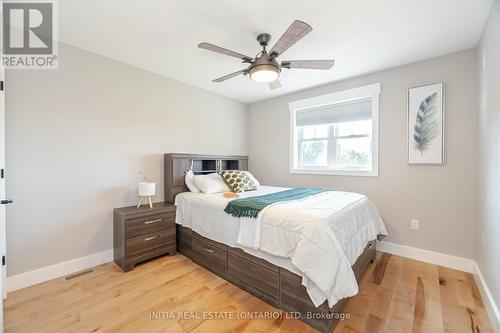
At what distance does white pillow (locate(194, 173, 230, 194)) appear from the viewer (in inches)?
115

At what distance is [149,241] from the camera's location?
2650mm

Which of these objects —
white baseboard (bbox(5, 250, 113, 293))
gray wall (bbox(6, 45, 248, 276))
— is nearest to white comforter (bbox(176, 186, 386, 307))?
gray wall (bbox(6, 45, 248, 276))

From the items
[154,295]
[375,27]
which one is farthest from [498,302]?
[154,295]

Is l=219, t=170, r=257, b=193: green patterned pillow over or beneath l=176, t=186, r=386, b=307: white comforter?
over

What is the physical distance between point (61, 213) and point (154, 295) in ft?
4.65

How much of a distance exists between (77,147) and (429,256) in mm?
4453

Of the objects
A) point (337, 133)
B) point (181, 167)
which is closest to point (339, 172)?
point (337, 133)

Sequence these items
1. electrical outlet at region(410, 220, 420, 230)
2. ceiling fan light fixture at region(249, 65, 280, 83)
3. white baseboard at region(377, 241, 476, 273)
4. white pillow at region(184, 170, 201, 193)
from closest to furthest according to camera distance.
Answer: ceiling fan light fixture at region(249, 65, 280, 83)
white baseboard at region(377, 241, 476, 273)
electrical outlet at region(410, 220, 420, 230)
white pillow at region(184, 170, 201, 193)

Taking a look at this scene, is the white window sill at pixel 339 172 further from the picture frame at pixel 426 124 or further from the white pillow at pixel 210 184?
the white pillow at pixel 210 184

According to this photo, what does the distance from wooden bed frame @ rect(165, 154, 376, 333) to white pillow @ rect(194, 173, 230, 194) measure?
1.29 ft

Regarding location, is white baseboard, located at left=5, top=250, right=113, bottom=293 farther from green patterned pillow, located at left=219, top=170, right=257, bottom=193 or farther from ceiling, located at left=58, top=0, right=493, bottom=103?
ceiling, located at left=58, top=0, right=493, bottom=103

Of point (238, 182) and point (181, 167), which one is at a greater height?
point (181, 167)

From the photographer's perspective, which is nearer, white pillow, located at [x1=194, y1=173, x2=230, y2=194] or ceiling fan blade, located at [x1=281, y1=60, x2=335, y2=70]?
ceiling fan blade, located at [x1=281, y1=60, x2=335, y2=70]

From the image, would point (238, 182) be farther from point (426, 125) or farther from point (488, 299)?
point (488, 299)
